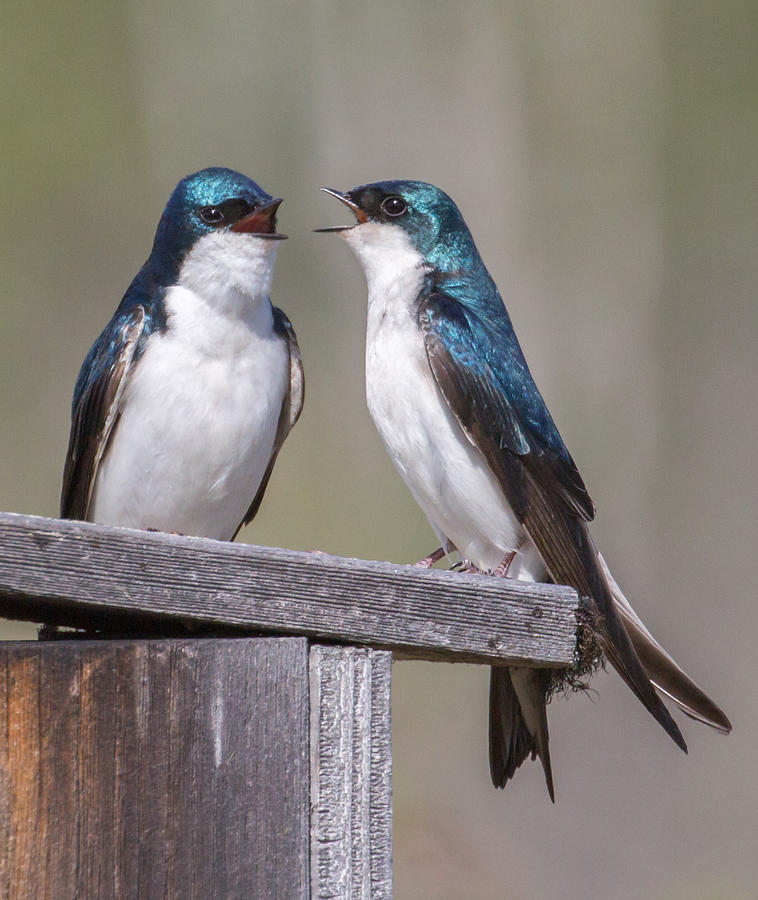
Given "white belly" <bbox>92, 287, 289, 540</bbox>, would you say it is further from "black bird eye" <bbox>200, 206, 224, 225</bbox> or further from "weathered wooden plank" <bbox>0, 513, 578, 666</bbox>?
"weathered wooden plank" <bbox>0, 513, 578, 666</bbox>

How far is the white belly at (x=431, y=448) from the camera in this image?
2430 mm

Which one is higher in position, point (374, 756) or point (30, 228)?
point (30, 228)

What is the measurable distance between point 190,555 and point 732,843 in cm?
288

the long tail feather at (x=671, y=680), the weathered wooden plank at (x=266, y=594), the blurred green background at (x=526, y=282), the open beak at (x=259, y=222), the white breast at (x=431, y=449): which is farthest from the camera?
the blurred green background at (x=526, y=282)

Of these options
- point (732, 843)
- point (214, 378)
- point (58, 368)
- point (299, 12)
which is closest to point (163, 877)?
point (214, 378)

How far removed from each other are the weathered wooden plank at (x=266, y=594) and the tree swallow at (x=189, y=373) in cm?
84

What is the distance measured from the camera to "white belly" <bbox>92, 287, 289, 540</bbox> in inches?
104

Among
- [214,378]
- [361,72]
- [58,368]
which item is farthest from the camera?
[361,72]

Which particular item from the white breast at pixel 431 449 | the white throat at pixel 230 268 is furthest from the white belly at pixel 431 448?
the white throat at pixel 230 268

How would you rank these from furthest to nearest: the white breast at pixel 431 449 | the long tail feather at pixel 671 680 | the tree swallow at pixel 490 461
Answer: the white breast at pixel 431 449 < the tree swallow at pixel 490 461 < the long tail feather at pixel 671 680

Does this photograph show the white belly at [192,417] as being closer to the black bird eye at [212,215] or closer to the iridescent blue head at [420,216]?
the black bird eye at [212,215]

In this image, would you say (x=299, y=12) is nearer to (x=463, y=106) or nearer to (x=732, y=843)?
(x=463, y=106)

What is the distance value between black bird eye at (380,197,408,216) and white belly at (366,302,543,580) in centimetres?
31

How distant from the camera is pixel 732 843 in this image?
4020 mm
